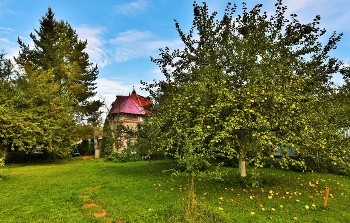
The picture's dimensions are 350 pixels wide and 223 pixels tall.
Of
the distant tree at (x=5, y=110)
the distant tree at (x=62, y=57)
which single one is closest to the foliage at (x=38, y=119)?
→ the distant tree at (x=5, y=110)

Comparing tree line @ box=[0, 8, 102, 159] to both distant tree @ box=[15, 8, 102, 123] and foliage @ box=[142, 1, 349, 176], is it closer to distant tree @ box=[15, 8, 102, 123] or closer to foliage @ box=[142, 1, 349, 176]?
distant tree @ box=[15, 8, 102, 123]

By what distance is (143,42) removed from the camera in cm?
1489

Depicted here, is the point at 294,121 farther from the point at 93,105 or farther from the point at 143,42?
the point at 93,105

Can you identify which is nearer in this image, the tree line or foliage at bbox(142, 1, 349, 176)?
foliage at bbox(142, 1, 349, 176)

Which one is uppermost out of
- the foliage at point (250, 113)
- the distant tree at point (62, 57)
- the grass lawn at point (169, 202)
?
the distant tree at point (62, 57)

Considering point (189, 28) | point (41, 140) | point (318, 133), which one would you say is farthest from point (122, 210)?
point (41, 140)

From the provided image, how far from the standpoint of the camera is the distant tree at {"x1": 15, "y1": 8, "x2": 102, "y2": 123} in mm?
20203

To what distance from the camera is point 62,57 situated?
68.0ft

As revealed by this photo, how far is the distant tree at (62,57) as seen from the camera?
66.3 ft

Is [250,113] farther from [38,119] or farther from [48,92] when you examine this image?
[48,92]

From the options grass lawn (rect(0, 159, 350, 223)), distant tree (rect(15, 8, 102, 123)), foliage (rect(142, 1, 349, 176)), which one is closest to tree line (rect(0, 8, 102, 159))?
distant tree (rect(15, 8, 102, 123))

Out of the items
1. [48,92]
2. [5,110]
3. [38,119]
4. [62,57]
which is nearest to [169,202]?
[5,110]

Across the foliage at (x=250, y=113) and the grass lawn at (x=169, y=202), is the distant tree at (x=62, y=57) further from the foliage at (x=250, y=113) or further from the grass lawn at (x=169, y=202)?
the foliage at (x=250, y=113)

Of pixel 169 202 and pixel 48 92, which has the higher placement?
pixel 48 92
